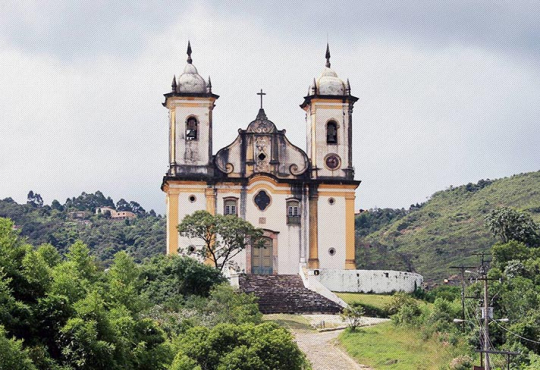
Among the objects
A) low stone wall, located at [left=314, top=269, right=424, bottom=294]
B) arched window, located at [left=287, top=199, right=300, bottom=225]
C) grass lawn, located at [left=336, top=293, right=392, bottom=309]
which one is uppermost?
arched window, located at [left=287, top=199, right=300, bottom=225]

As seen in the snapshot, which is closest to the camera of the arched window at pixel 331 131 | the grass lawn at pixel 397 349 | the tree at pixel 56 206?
the grass lawn at pixel 397 349

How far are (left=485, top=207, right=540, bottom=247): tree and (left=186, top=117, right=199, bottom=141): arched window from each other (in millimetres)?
13119

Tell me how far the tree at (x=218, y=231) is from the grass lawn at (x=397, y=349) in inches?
298

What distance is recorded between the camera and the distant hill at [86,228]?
7844 centimetres

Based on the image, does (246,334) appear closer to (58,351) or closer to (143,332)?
(143,332)

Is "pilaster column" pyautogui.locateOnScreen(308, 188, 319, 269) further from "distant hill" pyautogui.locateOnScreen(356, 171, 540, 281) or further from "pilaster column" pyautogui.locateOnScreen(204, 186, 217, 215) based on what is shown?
"distant hill" pyautogui.locateOnScreen(356, 171, 540, 281)

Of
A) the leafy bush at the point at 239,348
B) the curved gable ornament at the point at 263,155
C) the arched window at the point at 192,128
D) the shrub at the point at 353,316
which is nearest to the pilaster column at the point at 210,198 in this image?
the curved gable ornament at the point at 263,155

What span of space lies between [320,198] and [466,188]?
36691 mm

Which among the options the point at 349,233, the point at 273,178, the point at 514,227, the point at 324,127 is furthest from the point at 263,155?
the point at 514,227

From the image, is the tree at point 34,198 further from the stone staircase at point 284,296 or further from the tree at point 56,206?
the stone staircase at point 284,296

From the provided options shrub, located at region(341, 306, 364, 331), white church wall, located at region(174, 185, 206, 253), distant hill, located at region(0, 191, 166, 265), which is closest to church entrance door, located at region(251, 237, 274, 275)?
white church wall, located at region(174, 185, 206, 253)

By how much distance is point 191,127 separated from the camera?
50031 mm

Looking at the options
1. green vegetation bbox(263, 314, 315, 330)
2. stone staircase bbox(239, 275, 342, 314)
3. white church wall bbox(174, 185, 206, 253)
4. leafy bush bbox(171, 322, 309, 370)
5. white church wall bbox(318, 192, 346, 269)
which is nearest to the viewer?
leafy bush bbox(171, 322, 309, 370)

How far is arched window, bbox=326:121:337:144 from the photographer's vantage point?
167 ft
